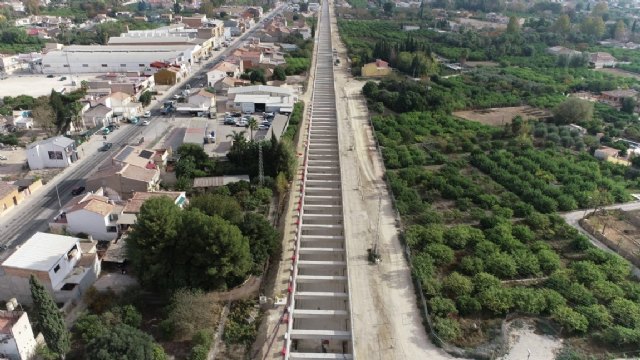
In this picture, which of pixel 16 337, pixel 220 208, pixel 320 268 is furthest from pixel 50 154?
pixel 320 268

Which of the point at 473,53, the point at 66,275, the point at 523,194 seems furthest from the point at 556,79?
the point at 66,275

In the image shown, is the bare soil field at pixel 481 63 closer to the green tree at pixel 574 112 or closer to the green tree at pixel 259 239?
the green tree at pixel 574 112

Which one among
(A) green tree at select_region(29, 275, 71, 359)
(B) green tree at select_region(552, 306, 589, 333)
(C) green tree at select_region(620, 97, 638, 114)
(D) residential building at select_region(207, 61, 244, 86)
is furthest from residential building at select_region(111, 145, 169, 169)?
(C) green tree at select_region(620, 97, 638, 114)

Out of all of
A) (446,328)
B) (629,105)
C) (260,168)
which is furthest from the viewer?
(629,105)

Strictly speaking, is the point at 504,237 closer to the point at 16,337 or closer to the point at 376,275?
the point at 376,275

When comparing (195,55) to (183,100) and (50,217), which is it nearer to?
(183,100)

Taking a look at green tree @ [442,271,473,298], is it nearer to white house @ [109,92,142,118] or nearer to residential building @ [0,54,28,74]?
white house @ [109,92,142,118]
